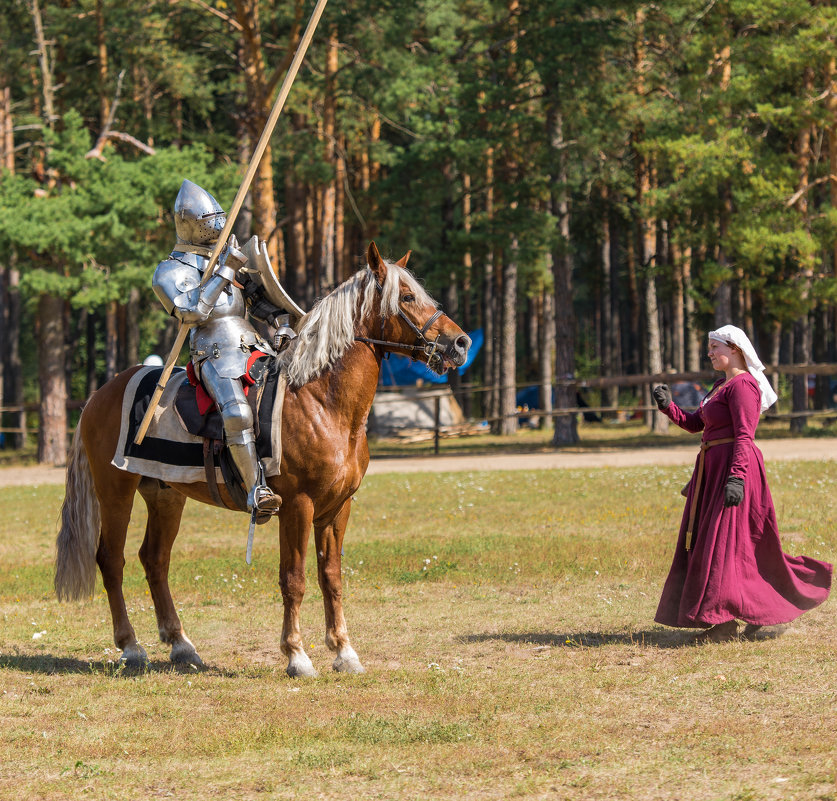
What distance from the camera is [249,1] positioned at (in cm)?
2291

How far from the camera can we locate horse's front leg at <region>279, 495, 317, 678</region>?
23.3 ft

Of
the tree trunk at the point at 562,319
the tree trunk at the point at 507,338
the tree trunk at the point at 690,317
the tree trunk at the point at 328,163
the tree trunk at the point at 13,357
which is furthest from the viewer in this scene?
the tree trunk at the point at 13,357

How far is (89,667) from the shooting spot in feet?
24.8

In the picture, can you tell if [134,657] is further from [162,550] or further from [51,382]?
[51,382]

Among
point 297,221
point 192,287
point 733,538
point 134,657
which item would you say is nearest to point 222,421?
point 192,287

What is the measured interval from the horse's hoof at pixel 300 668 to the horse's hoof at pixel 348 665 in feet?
Answer: 0.54

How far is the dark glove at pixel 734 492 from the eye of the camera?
734 cm

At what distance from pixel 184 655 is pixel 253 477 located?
1.51 metres

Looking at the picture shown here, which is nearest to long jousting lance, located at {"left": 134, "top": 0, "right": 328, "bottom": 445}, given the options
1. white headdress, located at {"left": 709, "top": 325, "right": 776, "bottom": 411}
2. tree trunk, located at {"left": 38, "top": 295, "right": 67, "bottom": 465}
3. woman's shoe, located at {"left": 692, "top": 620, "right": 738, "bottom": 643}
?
white headdress, located at {"left": 709, "top": 325, "right": 776, "bottom": 411}

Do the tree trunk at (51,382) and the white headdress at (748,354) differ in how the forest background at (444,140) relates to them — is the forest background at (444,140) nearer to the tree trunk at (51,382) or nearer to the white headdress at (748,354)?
the tree trunk at (51,382)

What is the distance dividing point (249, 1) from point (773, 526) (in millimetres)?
18638

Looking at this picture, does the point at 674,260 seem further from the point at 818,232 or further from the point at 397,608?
the point at 397,608

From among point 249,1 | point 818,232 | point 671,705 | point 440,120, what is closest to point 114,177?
point 249,1

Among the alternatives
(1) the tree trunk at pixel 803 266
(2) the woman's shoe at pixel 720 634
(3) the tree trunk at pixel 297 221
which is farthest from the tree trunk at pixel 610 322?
(2) the woman's shoe at pixel 720 634
